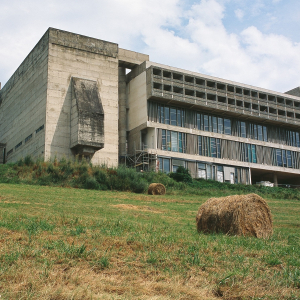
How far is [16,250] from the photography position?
991cm

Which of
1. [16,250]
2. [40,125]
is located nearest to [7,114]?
[40,125]

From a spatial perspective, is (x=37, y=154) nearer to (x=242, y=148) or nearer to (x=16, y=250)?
(x=242, y=148)

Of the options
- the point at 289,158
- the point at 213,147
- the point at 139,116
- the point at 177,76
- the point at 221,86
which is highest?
the point at 177,76

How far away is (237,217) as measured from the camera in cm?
1472

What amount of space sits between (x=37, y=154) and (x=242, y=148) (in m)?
31.6

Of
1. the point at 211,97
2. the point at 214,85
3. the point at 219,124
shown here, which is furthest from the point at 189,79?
the point at 219,124

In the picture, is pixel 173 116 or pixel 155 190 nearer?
pixel 155 190

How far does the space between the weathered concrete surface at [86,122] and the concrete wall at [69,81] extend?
138 centimetres

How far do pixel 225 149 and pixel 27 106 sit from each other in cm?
2911

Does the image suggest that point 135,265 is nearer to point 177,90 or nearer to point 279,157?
point 177,90

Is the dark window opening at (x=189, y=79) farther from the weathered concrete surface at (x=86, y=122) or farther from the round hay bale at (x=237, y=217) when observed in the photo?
the round hay bale at (x=237, y=217)

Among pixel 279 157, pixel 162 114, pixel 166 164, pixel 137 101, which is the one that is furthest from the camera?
pixel 279 157

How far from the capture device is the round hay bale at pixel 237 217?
48.4ft

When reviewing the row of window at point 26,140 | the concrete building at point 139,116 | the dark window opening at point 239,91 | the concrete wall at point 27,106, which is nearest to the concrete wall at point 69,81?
the concrete building at point 139,116
